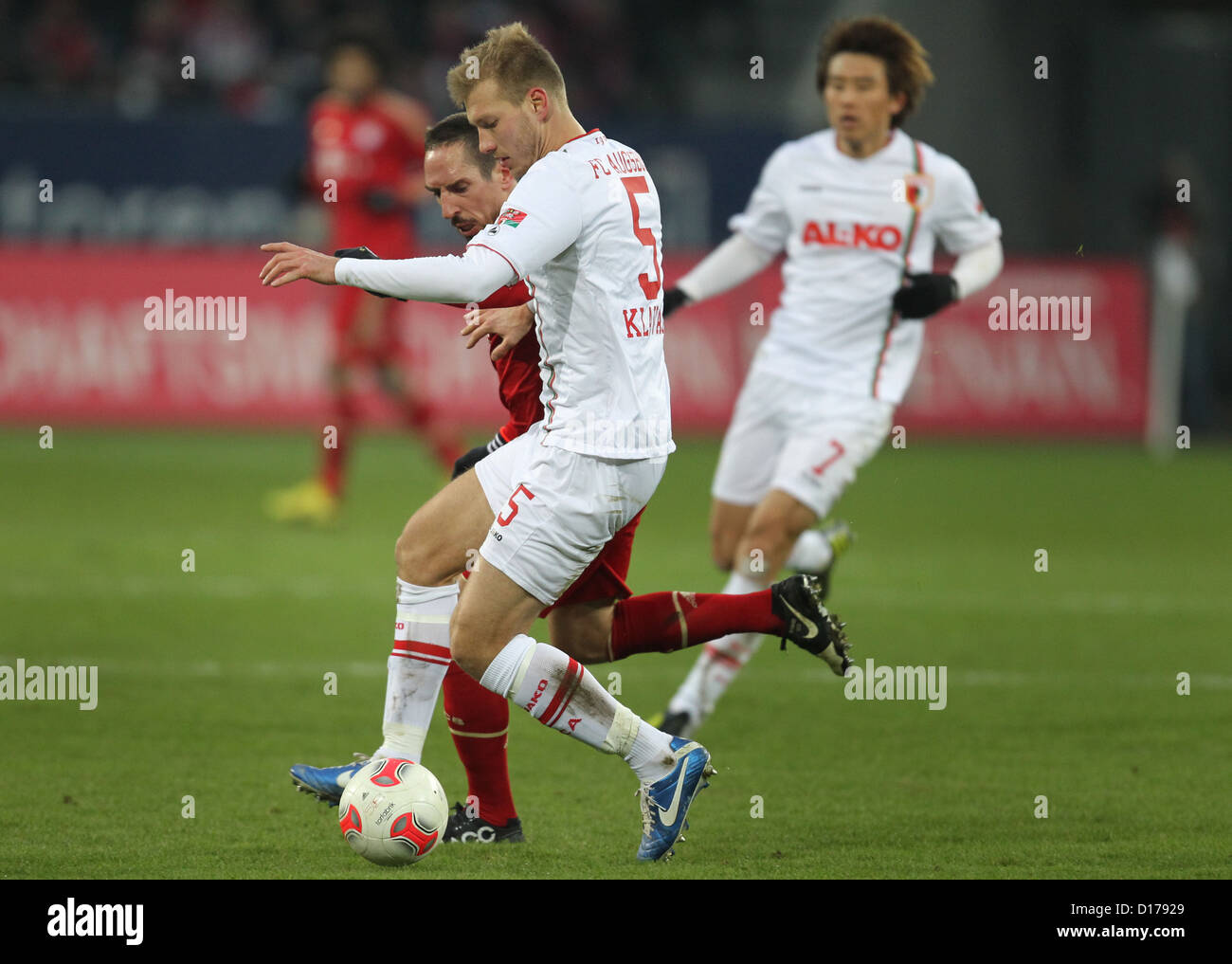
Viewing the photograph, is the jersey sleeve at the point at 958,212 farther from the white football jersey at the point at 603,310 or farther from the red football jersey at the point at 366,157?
the red football jersey at the point at 366,157

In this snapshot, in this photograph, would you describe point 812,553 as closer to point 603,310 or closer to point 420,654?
point 420,654

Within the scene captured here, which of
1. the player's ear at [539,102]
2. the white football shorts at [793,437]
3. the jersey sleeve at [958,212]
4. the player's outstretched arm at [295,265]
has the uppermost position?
the jersey sleeve at [958,212]

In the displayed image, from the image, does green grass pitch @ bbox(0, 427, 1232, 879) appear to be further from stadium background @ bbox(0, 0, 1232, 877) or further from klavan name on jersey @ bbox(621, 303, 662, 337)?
klavan name on jersey @ bbox(621, 303, 662, 337)

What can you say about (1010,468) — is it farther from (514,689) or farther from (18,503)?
(514,689)

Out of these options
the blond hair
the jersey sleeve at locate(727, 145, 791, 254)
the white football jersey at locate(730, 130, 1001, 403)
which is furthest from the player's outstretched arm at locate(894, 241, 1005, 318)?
the blond hair

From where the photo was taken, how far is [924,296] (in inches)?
257

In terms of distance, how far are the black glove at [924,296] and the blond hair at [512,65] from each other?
6.82ft

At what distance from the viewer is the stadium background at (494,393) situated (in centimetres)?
731

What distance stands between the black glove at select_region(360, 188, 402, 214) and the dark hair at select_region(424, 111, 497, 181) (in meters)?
6.95

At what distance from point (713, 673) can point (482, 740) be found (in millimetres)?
1579

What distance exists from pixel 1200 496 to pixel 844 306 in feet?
28.8

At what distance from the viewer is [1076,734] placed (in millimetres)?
6723

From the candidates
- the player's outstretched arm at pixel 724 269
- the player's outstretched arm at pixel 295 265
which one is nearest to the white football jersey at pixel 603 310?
the player's outstretched arm at pixel 295 265

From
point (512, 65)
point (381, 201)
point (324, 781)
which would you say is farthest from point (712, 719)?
point (381, 201)
